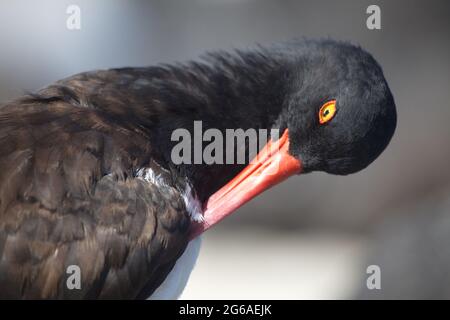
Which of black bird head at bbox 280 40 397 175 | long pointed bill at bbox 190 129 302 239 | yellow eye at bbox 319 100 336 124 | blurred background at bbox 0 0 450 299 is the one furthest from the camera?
blurred background at bbox 0 0 450 299

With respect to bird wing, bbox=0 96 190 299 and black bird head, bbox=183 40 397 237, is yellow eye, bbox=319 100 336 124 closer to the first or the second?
black bird head, bbox=183 40 397 237

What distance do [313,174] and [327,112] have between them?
631 cm

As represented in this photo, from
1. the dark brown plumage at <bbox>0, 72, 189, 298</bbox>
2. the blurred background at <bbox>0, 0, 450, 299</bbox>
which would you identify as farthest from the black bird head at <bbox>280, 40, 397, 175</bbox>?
the blurred background at <bbox>0, 0, 450, 299</bbox>

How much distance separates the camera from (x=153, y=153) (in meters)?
4.15

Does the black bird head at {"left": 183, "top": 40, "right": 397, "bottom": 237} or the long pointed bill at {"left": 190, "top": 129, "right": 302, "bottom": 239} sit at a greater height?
the black bird head at {"left": 183, "top": 40, "right": 397, "bottom": 237}

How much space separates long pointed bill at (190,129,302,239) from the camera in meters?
4.54

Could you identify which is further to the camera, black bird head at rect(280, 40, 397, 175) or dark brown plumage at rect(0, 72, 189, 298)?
black bird head at rect(280, 40, 397, 175)

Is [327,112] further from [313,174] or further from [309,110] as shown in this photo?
[313,174]

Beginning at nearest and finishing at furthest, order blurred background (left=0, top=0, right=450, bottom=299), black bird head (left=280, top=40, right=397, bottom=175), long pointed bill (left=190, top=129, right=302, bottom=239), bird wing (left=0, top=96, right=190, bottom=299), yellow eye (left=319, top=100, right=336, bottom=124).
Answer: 1. bird wing (left=0, top=96, right=190, bottom=299)
2. black bird head (left=280, top=40, right=397, bottom=175)
3. yellow eye (left=319, top=100, right=336, bottom=124)
4. long pointed bill (left=190, top=129, right=302, bottom=239)
5. blurred background (left=0, top=0, right=450, bottom=299)

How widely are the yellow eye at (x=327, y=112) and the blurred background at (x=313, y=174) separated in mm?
5039
